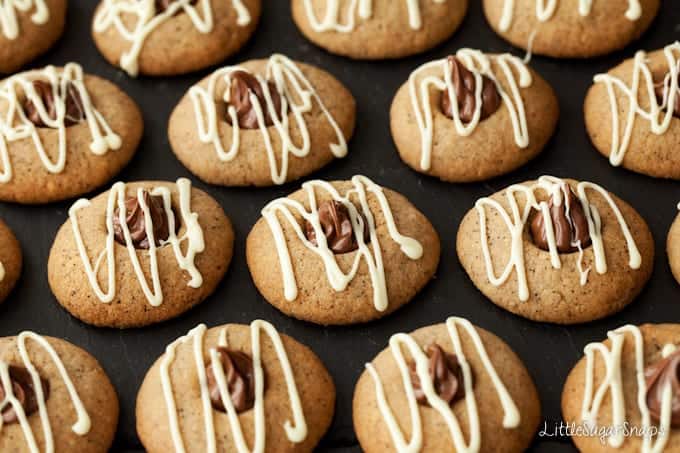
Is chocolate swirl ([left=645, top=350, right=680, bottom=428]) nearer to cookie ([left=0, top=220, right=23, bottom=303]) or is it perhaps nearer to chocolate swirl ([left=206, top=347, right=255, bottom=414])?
chocolate swirl ([left=206, top=347, right=255, bottom=414])

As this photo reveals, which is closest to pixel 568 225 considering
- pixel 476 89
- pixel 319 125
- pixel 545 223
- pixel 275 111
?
pixel 545 223

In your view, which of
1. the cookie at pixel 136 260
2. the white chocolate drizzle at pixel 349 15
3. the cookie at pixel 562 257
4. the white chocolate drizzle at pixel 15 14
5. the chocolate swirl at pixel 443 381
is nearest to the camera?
the chocolate swirl at pixel 443 381

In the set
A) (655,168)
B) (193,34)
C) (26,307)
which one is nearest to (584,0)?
(655,168)

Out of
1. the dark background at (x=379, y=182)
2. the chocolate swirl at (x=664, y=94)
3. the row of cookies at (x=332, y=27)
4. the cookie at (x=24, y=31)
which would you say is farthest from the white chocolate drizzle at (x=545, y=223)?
the cookie at (x=24, y=31)

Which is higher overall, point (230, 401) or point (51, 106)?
point (51, 106)

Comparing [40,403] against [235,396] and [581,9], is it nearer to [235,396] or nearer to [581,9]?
[235,396]

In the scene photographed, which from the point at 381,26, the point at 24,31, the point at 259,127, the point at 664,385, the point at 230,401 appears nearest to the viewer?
the point at 664,385

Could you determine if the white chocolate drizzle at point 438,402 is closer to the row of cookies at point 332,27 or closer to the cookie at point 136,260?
the cookie at point 136,260
